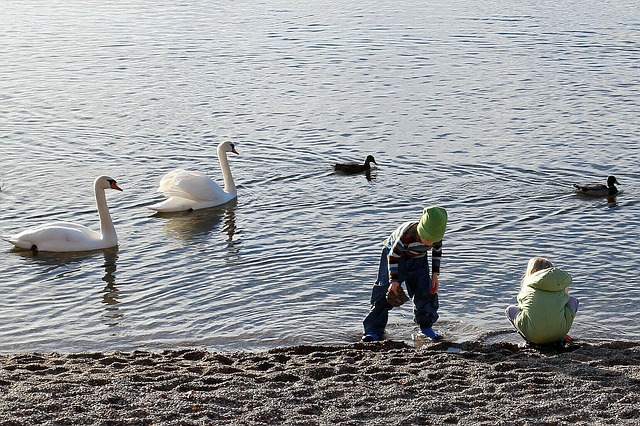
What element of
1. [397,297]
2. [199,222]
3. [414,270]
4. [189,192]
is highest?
[414,270]

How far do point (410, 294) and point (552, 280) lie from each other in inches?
49.5

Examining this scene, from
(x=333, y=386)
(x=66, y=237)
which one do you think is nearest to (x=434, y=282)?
(x=333, y=386)

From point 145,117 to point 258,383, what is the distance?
1335cm

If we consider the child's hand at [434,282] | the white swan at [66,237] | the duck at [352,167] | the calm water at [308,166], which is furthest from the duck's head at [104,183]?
the child's hand at [434,282]

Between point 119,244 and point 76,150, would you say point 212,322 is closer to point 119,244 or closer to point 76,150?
point 119,244

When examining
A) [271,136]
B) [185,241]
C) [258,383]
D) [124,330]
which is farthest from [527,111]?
[258,383]

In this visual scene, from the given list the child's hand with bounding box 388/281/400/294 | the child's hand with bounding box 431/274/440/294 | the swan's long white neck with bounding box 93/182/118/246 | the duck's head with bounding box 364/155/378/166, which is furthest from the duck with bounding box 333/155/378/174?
the child's hand with bounding box 388/281/400/294

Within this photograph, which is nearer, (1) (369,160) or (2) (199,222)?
(2) (199,222)

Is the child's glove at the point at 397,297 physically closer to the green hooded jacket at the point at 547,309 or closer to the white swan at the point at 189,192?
the green hooded jacket at the point at 547,309

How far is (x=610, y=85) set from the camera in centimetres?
2203

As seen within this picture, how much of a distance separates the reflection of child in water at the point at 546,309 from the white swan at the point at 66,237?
228 inches

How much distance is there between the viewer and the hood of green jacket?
853 centimetres

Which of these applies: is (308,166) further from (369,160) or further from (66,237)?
(66,237)

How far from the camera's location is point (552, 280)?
28.0 ft
